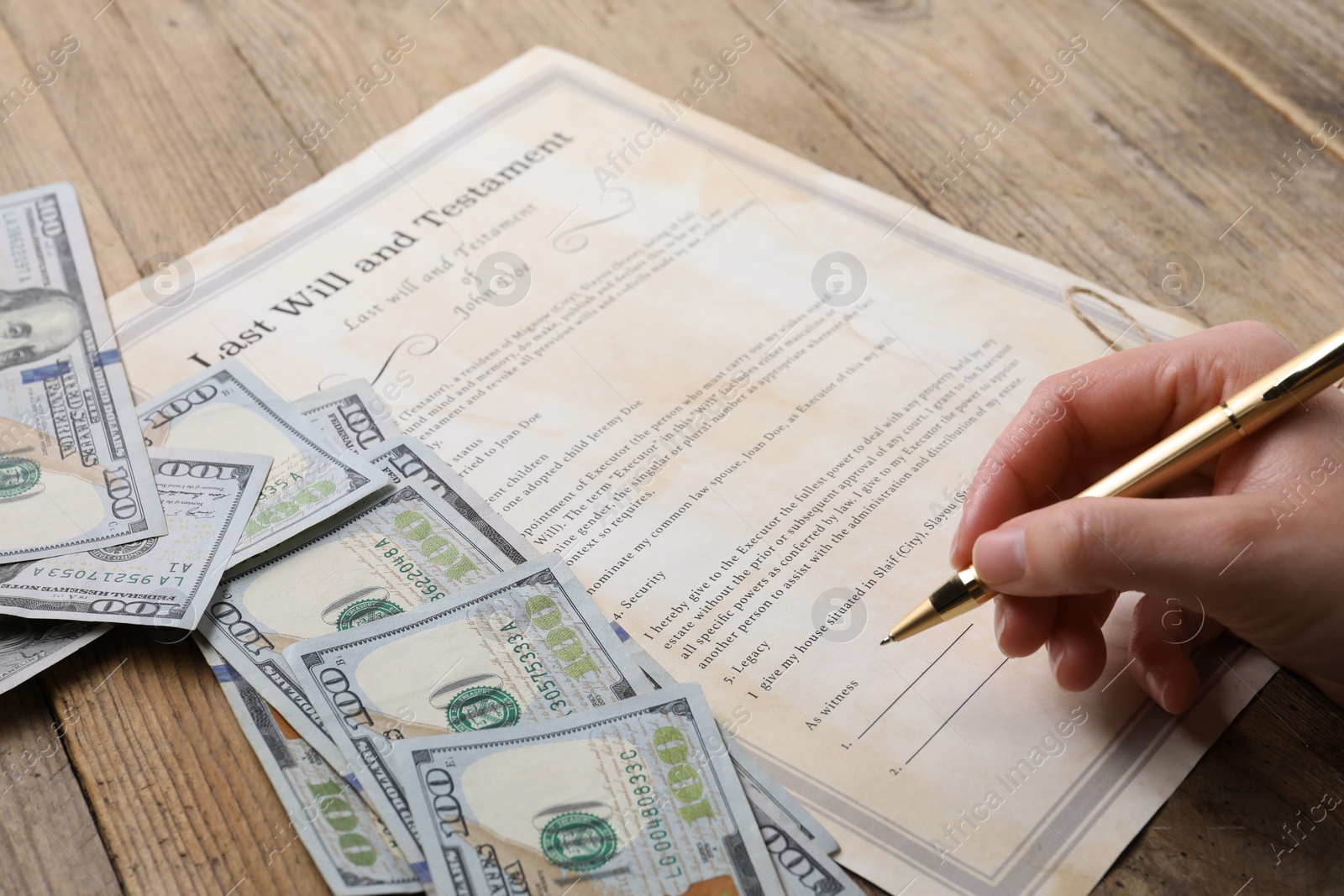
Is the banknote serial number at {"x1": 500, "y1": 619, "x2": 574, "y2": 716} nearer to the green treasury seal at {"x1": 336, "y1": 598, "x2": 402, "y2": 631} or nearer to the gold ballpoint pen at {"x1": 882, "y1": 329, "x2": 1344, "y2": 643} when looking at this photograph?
the green treasury seal at {"x1": 336, "y1": 598, "x2": 402, "y2": 631}

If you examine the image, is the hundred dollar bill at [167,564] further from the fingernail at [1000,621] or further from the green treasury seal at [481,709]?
the fingernail at [1000,621]

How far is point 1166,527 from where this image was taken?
0.52 metres

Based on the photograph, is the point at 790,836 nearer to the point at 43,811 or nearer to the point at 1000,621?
the point at 1000,621

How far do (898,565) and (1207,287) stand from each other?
1.35 feet

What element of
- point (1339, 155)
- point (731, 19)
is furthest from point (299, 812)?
point (1339, 155)

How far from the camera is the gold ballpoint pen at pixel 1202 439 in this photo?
566 millimetres

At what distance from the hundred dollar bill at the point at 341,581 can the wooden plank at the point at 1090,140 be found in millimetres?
556

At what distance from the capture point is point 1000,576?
1.85 feet

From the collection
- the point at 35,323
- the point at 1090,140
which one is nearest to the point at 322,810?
the point at 35,323

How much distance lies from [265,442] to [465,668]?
271mm

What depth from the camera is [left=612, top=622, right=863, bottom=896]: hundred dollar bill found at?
1.79ft

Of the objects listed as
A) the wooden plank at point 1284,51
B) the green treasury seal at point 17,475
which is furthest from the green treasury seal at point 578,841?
the wooden plank at point 1284,51

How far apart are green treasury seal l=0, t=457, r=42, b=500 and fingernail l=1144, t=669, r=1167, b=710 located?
2.62 ft

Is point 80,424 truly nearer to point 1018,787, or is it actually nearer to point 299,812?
point 299,812
